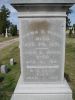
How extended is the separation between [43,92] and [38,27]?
4.83 ft

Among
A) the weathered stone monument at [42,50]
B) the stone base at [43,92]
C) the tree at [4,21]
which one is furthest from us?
the tree at [4,21]

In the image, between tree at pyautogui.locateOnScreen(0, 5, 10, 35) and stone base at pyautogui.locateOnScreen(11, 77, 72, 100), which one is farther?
tree at pyautogui.locateOnScreen(0, 5, 10, 35)

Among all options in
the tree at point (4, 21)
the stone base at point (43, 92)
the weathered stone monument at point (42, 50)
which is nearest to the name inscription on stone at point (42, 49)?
the weathered stone monument at point (42, 50)

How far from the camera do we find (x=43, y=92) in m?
6.12

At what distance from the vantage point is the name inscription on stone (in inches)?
237

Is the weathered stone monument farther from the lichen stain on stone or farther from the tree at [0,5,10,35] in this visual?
the tree at [0,5,10,35]

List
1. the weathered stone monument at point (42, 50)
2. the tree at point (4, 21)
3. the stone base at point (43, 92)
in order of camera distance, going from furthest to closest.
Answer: the tree at point (4, 21)
the stone base at point (43, 92)
the weathered stone monument at point (42, 50)

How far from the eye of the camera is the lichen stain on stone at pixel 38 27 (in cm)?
601

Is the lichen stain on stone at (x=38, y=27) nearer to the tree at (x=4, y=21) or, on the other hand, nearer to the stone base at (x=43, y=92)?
the stone base at (x=43, y=92)

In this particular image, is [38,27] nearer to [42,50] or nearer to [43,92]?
[42,50]

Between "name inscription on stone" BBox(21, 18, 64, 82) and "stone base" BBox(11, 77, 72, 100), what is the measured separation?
0.19 meters

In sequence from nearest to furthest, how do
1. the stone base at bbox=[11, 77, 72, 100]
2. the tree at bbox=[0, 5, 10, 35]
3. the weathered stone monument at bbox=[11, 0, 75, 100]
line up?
the weathered stone monument at bbox=[11, 0, 75, 100]
the stone base at bbox=[11, 77, 72, 100]
the tree at bbox=[0, 5, 10, 35]

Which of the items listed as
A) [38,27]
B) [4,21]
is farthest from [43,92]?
[4,21]

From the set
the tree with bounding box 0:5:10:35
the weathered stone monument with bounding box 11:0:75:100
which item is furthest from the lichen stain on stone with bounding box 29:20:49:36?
the tree with bounding box 0:5:10:35
